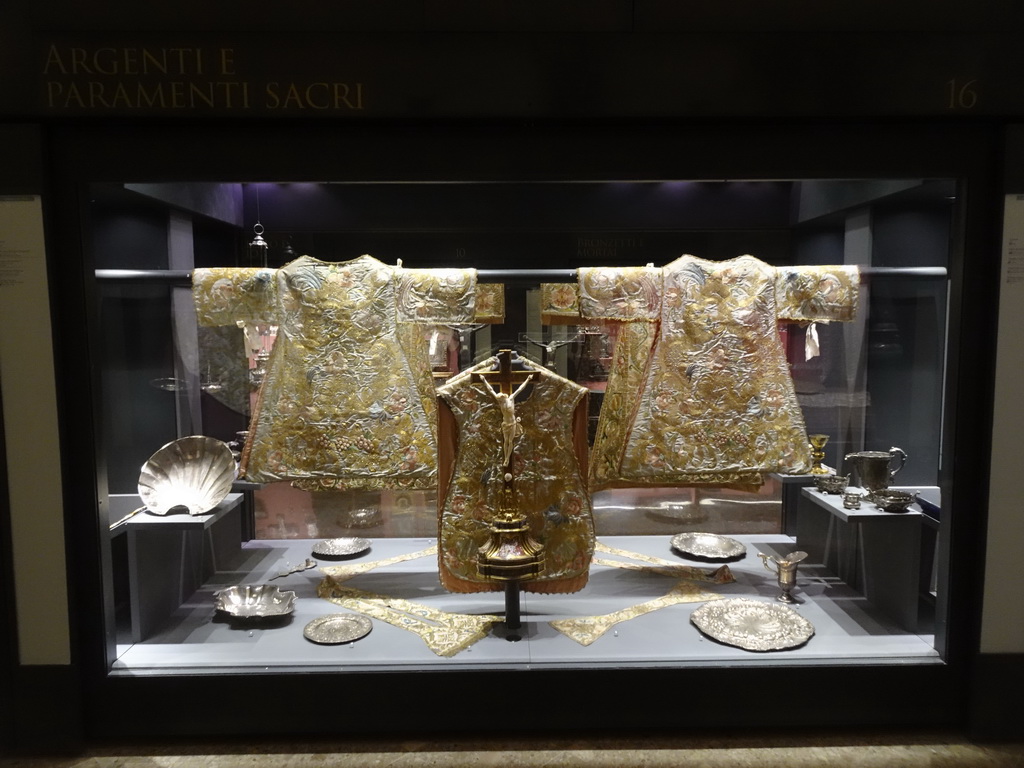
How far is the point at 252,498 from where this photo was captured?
376cm

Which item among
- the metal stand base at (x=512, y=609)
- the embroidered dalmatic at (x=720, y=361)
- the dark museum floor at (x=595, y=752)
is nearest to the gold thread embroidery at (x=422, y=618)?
the metal stand base at (x=512, y=609)

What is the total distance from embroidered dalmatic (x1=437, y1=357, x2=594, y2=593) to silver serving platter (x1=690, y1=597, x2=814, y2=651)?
25.5 inches

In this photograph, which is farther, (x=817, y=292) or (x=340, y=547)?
(x=340, y=547)

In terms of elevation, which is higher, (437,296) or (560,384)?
(437,296)

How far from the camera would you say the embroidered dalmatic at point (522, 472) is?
286 cm

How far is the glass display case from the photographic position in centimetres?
287

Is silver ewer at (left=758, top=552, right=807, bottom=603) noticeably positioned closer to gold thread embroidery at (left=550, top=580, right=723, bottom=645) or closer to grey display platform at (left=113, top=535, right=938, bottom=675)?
grey display platform at (left=113, top=535, right=938, bottom=675)

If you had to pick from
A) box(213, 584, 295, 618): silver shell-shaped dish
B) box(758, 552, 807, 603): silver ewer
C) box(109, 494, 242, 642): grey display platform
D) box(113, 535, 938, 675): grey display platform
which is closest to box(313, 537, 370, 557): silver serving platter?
box(113, 535, 938, 675): grey display platform

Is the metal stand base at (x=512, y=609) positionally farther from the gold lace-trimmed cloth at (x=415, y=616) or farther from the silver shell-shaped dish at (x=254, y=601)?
the silver shell-shaped dish at (x=254, y=601)

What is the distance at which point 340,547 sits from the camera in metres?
3.75

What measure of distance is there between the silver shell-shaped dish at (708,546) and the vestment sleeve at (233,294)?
2603 millimetres

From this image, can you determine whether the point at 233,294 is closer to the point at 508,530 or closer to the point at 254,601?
the point at 254,601

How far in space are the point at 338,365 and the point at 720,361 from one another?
1.83 m

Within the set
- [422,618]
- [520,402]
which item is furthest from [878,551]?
[422,618]
